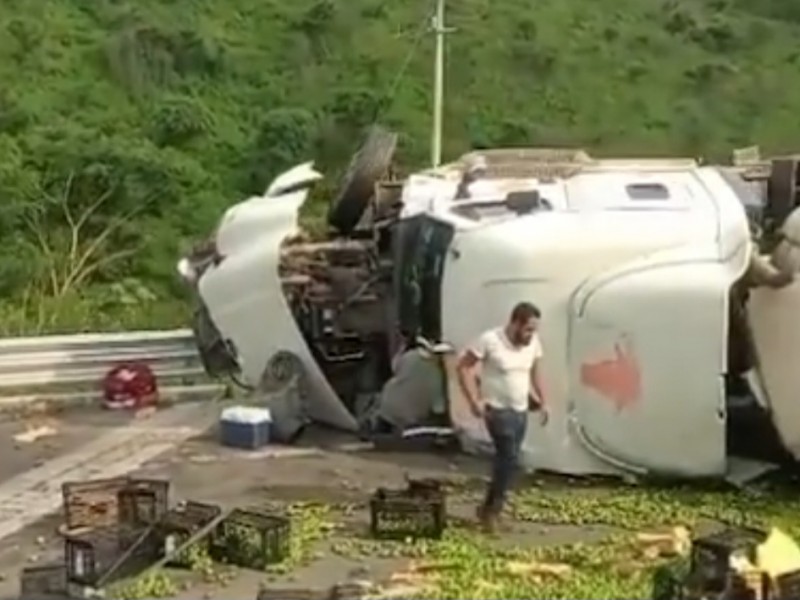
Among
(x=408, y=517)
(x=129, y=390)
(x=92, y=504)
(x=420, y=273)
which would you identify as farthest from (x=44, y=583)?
(x=129, y=390)

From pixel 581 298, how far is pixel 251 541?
2.73 metres

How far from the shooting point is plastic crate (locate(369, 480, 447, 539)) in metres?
10.7

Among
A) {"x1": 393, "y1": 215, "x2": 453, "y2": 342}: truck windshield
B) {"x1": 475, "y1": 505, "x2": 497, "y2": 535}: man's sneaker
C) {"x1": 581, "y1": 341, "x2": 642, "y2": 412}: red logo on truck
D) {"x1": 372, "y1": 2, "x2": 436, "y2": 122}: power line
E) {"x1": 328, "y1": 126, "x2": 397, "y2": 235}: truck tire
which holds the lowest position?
{"x1": 475, "y1": 505, "x2": 497, "y2": 535}: man's sneaker

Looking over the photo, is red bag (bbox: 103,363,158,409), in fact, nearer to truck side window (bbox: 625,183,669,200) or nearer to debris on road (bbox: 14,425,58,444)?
debris on road (bbox: 14,425,58,444)

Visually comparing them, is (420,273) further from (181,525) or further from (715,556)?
(715,556)

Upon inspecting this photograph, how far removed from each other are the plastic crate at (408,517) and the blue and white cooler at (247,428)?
2.64m

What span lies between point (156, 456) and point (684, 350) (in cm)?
376

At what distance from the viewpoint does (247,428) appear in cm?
1333

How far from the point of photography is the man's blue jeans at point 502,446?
35.1ft

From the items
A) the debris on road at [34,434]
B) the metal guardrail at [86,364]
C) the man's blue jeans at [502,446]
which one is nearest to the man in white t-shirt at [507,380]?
the man's blue jeans at [502,446]

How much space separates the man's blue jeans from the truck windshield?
1786 millimetres

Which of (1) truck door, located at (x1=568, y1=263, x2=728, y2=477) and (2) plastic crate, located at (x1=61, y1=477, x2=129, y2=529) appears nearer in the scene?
(2) plastic crate, located at (x1=61, y1=477, x2=129, y2=529)

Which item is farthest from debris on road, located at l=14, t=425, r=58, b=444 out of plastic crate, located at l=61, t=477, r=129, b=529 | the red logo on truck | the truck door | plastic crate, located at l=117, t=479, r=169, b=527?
the red logo on truck

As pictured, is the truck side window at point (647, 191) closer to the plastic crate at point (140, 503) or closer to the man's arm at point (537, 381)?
the man's arm at point (537, 381)
